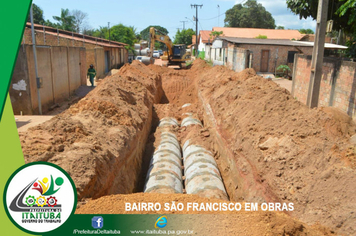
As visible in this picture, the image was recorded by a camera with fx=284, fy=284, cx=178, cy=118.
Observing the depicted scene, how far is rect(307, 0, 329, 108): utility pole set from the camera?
926cm

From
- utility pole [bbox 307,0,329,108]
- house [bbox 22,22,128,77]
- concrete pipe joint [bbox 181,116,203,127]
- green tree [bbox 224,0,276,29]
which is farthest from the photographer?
green tree [bbox 224,0,276,29]

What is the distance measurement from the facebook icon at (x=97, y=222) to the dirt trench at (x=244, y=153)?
14cm

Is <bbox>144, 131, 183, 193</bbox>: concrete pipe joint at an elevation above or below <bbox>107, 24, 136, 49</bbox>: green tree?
below

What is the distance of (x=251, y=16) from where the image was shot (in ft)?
182

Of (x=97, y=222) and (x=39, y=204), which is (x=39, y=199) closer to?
(x=39, y=204)

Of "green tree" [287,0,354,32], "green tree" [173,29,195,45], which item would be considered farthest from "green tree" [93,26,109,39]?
"green tree" [287,0,354,32]

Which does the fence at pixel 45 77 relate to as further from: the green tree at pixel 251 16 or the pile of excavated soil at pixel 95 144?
A: the green tree at pixel 251 16

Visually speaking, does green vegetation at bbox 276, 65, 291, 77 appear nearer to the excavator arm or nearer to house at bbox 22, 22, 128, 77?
the excavator arm

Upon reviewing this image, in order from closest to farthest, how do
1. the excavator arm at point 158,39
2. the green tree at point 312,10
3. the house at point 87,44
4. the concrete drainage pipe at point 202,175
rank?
the concrete drainage pipe at point 202,175 → the green tree at point 312,10 → the house at point 87,44 → the excavator arm at point 158,39

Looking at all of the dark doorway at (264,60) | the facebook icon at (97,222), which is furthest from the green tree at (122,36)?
the facebook icon at (97,222)

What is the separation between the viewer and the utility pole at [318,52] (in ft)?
30.4

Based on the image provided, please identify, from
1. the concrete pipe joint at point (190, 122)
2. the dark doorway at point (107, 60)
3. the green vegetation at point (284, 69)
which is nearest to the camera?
the concrete pipe joint at point (190, 122)

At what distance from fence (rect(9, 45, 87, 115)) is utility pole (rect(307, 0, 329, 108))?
416 inches

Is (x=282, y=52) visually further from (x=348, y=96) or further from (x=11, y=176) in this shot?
(x=11, y=176)
